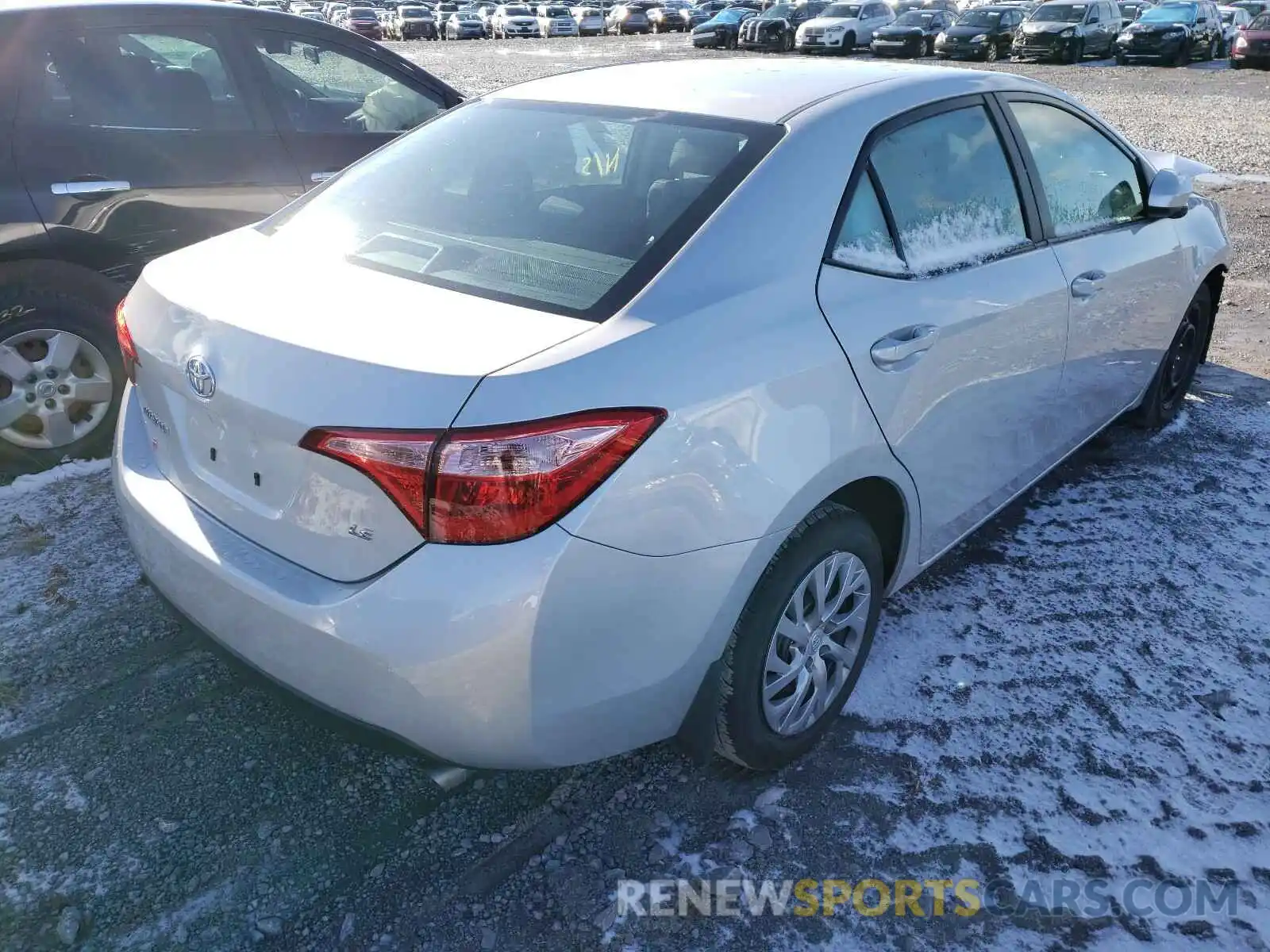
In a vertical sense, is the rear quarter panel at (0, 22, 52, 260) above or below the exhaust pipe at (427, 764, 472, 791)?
above

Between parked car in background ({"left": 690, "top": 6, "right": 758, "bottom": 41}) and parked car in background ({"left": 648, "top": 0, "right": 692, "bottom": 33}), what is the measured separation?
34.3 feet

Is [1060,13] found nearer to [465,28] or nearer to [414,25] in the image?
[465,28]

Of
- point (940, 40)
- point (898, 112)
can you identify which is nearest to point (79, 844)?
point (898, 112)

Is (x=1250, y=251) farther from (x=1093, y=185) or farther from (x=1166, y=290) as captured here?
(x=1093, y=185)

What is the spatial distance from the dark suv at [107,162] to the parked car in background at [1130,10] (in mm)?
31300

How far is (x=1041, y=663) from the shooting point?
3.09m

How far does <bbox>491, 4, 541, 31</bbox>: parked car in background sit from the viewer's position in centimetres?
4372

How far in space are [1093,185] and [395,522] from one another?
3.02m

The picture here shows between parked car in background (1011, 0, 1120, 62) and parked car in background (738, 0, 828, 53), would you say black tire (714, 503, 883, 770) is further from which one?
parked car in background (738, 0, 828, 53)

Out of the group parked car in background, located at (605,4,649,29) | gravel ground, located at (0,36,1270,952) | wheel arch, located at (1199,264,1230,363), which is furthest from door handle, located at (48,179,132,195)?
parked car in background, located at (605,4,649,29)

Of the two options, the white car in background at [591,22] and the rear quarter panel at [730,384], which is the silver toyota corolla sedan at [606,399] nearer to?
the rear quarter panel at [730,384]

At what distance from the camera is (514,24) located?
143ft

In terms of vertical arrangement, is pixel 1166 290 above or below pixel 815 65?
below

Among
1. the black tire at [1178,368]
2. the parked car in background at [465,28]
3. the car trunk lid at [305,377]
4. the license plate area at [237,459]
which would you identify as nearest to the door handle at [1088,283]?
the black tire at [1178,368]
